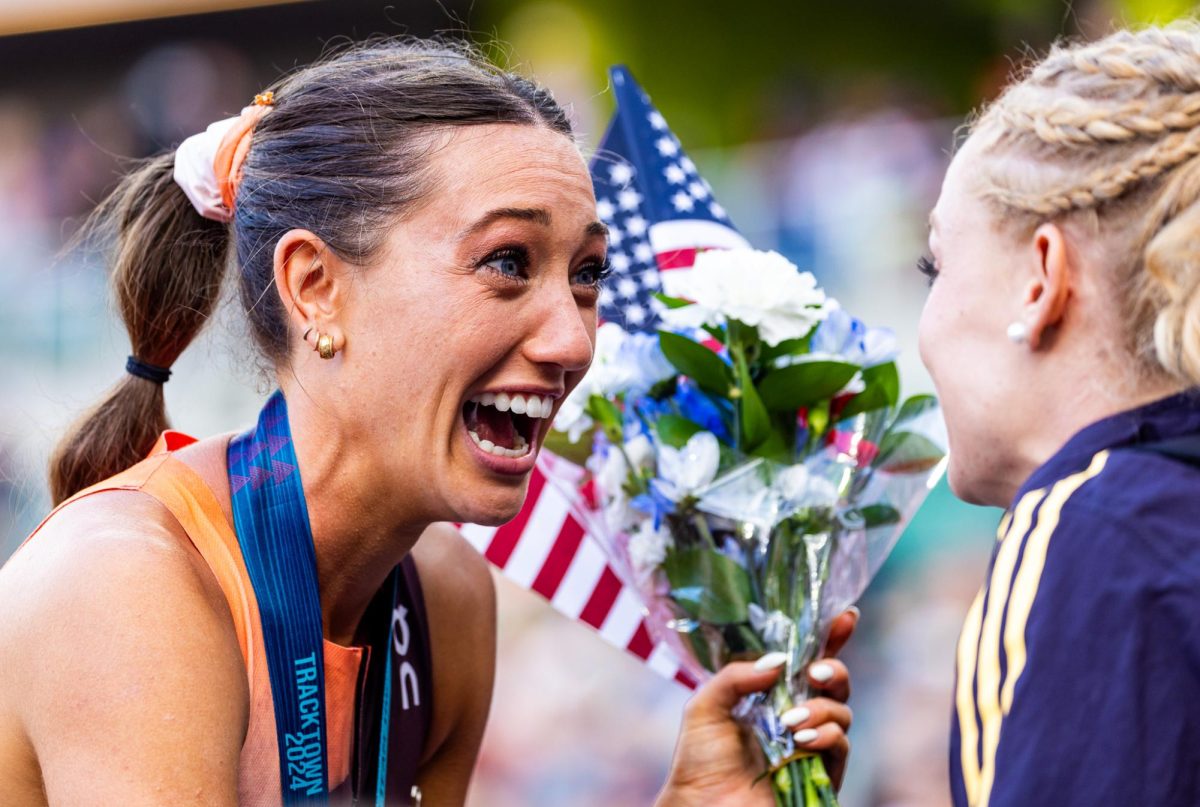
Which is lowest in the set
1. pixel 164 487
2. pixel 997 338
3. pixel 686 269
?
pixel 164 487

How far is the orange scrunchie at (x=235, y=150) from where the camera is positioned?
6.89 feet

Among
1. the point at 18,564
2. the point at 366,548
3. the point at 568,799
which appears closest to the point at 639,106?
the point at 366,548

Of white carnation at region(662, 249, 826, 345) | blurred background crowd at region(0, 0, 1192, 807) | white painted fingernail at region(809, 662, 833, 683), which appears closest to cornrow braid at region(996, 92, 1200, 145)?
white carnation at region(662, 249, 826, 345)

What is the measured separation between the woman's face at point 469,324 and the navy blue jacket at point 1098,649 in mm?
802

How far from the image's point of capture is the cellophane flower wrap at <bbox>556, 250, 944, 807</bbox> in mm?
2061

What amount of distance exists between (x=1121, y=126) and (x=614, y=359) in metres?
0.95

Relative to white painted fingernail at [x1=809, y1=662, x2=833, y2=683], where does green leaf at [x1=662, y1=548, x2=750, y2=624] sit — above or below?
above

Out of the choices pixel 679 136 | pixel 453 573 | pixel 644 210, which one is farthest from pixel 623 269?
pixel 679 136

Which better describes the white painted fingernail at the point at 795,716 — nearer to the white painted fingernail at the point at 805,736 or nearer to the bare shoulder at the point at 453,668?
the white painted fingernail at the point at 805,736

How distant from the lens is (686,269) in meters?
2.42

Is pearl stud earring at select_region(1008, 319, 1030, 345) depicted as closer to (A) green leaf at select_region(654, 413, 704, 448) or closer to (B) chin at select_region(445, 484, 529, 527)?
(A) green leaf at select_region(654, 413, 704, 448)

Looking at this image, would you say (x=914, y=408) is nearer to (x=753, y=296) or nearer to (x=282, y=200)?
(x=753, y=296)

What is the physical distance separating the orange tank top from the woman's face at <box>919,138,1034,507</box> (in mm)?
943

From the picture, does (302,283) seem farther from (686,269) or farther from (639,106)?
(639,106)
